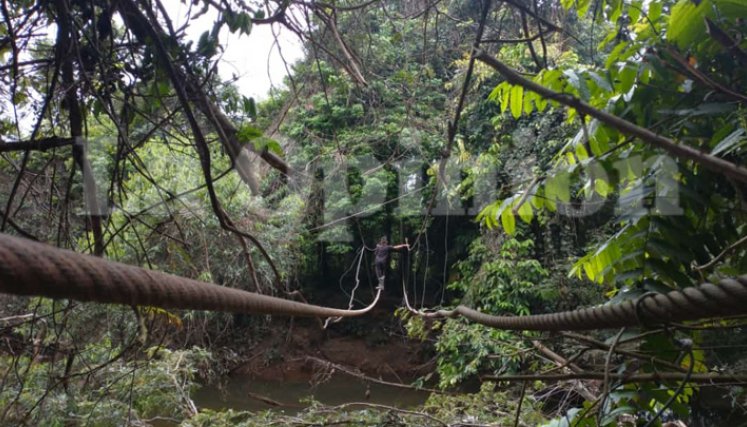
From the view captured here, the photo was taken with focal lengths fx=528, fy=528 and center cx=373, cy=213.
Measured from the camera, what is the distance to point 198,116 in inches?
48.3

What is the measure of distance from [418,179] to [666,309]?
3877 millimetres

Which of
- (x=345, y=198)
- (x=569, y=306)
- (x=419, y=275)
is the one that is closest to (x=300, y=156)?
(x=345, y=198)

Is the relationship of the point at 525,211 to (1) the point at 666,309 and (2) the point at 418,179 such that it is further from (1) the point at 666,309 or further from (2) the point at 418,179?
(2) the point at 418,179

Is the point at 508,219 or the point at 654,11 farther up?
the point at 654,11

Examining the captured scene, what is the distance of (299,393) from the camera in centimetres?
560

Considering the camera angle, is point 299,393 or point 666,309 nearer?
point 666,309

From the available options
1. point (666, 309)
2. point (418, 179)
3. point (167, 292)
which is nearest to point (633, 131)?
point (666, 309)

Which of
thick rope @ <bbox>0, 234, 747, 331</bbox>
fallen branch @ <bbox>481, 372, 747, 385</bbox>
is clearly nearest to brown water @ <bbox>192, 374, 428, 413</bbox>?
fallen branch @ <bbox>481, 372, 747, 385</bbox>

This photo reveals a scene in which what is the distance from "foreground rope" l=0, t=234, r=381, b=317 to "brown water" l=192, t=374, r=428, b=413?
181 inches

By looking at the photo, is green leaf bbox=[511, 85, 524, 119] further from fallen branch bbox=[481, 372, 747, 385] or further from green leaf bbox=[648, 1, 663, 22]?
fallen branch bbox=[481, 372, 747, 385]

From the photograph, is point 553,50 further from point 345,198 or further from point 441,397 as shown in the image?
point 441,397

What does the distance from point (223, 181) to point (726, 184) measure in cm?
362

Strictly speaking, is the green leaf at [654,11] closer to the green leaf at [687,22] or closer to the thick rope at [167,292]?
the green leaf at [687,22]

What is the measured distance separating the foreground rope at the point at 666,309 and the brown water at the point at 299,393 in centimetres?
443
